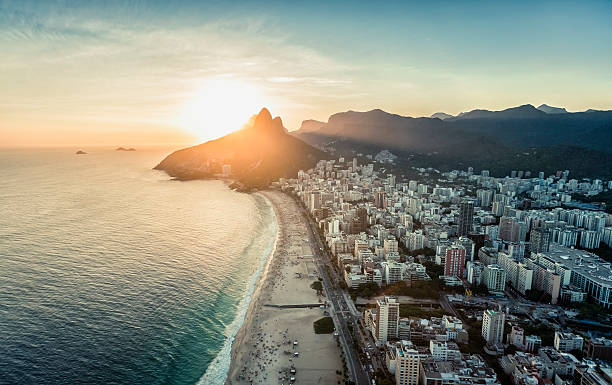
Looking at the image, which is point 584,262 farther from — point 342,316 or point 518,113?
point 518,113

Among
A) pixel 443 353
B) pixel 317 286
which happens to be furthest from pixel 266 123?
pixel 443 353

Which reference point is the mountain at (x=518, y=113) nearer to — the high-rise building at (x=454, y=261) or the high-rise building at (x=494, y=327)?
the high-rise building at (x=454, y=261)

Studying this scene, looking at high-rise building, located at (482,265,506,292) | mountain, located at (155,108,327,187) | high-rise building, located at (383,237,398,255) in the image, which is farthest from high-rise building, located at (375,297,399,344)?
mountain, located at (155,108,327,187)

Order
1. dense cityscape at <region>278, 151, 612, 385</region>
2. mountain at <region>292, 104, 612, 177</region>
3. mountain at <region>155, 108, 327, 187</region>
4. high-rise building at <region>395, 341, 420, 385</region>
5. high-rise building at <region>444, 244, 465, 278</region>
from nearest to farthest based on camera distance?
high-rise building at <region>395, 341, 420, 385</region> < dense cityscape at <region>278, 151, 612, 385</region> < high-rise building at <region>444, 244, 465, 278</region> < mountain at <region>155, 108, 327, 187</region> < mountain at <region>292, 104, 612, 177</region>

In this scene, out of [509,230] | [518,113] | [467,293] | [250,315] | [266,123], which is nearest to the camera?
[250,315]

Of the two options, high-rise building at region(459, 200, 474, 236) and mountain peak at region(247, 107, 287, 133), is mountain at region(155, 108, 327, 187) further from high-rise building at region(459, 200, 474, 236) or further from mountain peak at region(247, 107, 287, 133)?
high-rise building at region(459, 200, 474, 236)
